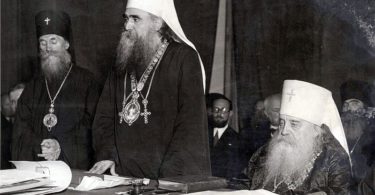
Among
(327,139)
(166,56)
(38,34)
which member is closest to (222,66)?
(166,56)

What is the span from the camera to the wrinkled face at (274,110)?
2.83 metres

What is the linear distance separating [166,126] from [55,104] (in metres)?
1.03

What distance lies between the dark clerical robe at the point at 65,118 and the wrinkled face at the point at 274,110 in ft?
4.26

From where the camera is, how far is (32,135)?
4152mm

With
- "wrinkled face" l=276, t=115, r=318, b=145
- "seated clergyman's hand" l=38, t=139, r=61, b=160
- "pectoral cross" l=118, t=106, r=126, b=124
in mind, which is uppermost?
"pectoral cross" l=118, t=106, r=126, b=124

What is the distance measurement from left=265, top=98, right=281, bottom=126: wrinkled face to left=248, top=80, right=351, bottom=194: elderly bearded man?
25mm

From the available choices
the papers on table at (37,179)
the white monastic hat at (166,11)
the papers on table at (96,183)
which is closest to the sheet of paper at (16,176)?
the papers on table at (37,179)

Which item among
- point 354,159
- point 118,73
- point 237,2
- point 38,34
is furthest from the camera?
point 38,34

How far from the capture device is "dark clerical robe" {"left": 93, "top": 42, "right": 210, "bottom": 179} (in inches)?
127

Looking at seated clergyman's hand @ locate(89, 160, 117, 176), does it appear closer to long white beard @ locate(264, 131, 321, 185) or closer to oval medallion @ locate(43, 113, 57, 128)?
oval medallion @ locate(43, 113, 57, 128)

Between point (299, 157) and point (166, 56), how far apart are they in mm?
999

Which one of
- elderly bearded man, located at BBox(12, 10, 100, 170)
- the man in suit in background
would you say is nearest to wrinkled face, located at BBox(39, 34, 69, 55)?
elderly bearded man, located at BBox(12, 10, 100, 170)

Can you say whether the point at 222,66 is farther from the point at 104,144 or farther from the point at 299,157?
the point at 104,144

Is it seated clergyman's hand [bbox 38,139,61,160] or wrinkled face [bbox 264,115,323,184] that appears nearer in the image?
wrinkled face [bbox 264,115,323,184]
